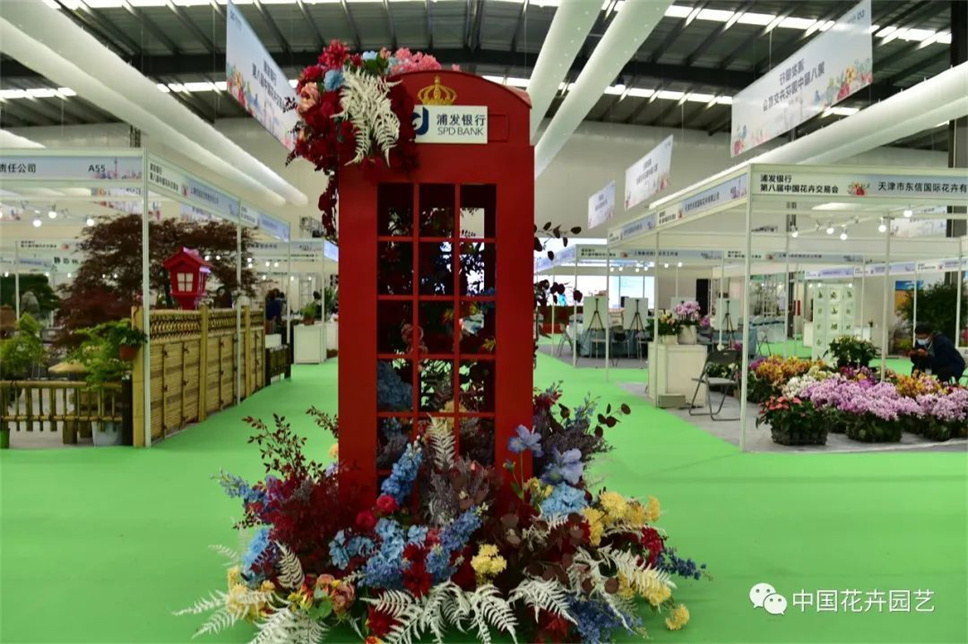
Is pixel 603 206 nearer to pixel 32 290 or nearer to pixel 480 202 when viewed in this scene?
pixel 32 290

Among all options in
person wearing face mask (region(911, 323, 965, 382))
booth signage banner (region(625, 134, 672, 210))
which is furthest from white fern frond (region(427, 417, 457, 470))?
booth signage banner (region(625, 134, 672, 210))

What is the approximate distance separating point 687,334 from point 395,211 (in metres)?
7.49

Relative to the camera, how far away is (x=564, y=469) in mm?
3129

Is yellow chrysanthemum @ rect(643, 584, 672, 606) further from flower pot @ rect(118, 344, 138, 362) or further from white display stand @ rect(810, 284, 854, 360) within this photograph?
white display stand @ rect(810, 284, 854, 360)

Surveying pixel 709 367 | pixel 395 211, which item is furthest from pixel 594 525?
pixel 709 367

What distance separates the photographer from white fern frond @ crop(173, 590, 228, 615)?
107 inches

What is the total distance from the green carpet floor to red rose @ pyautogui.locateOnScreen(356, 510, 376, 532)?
0.67m

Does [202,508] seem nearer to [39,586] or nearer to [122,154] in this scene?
[39,586]

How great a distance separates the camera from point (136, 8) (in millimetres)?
13977

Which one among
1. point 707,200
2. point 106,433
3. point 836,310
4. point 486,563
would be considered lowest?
point 106,433

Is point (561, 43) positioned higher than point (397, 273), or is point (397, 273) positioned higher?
point (561, 43)

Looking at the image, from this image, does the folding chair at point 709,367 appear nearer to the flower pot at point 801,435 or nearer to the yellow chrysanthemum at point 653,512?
the flower pot at point 801,435

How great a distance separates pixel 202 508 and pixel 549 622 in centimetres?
298

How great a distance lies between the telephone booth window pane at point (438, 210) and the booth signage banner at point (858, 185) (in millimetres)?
4172
